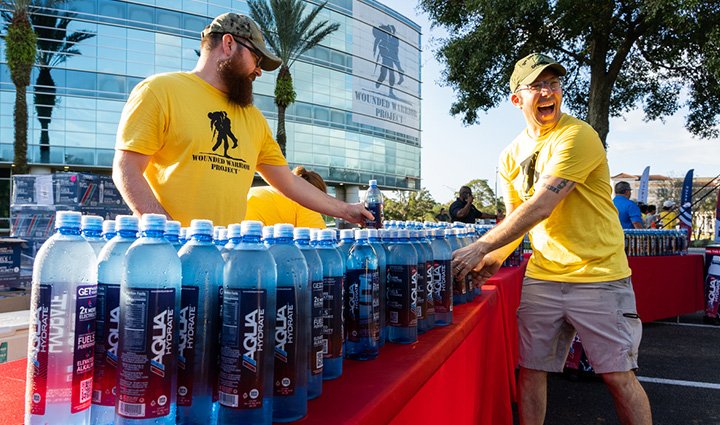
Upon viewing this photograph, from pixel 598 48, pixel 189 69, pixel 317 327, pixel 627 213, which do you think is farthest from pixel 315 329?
pixel 189 69

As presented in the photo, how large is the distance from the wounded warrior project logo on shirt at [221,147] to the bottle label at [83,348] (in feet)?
4.41

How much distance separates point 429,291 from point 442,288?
5.5 inches

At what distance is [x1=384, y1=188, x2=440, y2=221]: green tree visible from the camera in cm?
3394

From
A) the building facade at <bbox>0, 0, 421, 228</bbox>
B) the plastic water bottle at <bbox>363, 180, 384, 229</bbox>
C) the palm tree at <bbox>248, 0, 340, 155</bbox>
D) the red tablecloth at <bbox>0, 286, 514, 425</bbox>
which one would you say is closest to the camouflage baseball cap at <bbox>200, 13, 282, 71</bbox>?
the plastic water bottle at <bbox>363, 180, 384, 229</bbox>

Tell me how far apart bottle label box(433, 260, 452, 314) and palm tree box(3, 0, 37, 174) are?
745 inches

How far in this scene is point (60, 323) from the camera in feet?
3.17

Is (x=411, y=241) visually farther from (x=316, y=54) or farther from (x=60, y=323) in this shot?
(x=316, y=54)

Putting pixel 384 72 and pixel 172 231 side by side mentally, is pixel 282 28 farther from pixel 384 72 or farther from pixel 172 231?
pixel 172 231

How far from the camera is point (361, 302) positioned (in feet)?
5.18

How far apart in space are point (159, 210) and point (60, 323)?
41.8 inches

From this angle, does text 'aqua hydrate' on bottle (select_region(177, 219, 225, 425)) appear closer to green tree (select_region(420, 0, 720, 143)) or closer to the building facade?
green tree (select_region(420, 0, 720, 143))

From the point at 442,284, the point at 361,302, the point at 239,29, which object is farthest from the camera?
the point at 239,29

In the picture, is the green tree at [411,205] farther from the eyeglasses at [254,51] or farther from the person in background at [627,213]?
the eyeglasses at [254,51]

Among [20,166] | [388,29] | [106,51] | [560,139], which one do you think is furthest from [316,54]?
[560,139]
